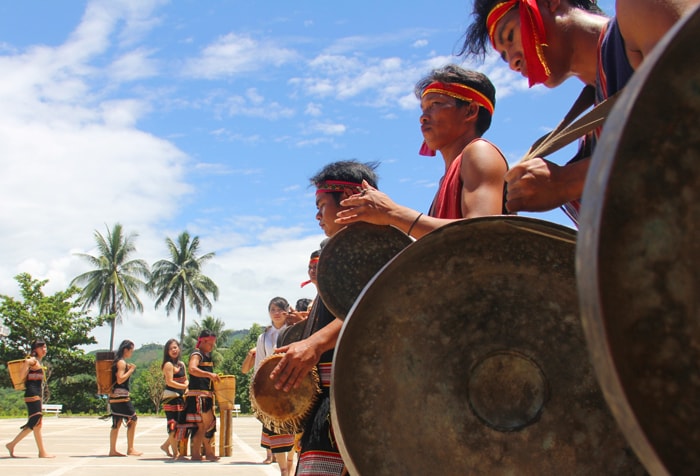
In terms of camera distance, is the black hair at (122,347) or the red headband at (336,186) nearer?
the red headband at (336,186)

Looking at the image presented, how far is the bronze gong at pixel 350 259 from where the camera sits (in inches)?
85.4

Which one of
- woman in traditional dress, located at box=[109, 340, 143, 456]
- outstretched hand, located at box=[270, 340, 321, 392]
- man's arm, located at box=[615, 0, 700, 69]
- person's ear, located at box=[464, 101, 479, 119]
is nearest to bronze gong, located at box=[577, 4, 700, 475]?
man's arm, located at box=[615, 0, 700, 69]

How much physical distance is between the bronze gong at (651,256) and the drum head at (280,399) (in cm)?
189

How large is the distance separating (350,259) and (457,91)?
874 mm

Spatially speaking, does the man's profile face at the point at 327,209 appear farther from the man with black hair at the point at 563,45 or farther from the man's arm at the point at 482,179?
the man with black hair at the point at 563,45

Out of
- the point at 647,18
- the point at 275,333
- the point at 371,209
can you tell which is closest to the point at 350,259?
the point at 371,209

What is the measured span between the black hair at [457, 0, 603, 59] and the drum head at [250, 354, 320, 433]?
1.31m

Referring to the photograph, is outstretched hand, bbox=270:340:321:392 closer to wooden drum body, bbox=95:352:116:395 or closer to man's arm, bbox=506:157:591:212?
man's arm, bbox=506:157:591:212

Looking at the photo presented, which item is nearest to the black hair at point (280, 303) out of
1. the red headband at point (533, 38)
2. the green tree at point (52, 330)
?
the red headband at point (533, 38)

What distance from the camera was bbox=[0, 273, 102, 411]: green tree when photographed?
37969 mm

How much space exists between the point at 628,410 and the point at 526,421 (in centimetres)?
67

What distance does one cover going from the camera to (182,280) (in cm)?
5331

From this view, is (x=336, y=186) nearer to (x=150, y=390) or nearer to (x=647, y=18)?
(x=647, y=18)

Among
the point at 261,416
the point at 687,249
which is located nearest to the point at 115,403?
the point at 261,416
